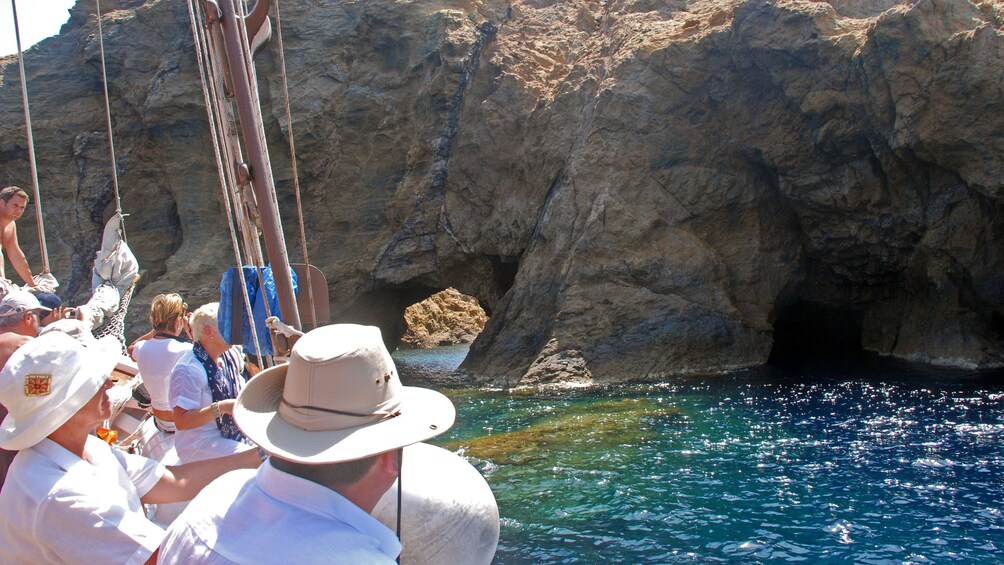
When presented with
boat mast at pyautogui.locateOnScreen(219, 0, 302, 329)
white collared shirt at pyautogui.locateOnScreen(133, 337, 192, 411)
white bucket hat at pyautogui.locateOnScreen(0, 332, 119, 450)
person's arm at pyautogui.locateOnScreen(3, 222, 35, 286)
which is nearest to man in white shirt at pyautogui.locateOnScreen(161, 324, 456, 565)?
white bucket hat at pyautogui.locateOnScreen(0, 332, 119, 450)

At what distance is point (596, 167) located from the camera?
62.7 ft

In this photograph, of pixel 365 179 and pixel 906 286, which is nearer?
pixel 906 286

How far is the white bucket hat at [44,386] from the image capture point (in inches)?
101

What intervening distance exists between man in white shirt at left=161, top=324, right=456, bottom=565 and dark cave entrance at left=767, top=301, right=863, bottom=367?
19.6 m

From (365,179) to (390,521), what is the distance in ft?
73.3

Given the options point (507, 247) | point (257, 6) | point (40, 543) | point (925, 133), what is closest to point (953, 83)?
point (925, 133)

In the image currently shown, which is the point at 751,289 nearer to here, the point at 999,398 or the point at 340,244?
the point at 999,398

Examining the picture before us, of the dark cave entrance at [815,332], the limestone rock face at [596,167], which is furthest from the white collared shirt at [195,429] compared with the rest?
the dark cave entrance at [815,332]

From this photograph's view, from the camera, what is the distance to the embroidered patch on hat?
2598mm

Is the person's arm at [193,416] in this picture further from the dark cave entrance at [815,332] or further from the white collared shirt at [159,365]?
the dark cave entrance at [815,332]

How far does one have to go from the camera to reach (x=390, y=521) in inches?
88.3

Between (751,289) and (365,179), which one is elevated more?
(365,179)

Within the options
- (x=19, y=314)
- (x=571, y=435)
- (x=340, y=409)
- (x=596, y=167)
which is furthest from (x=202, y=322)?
(x=596, y=167)

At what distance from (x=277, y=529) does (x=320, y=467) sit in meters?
0.17
